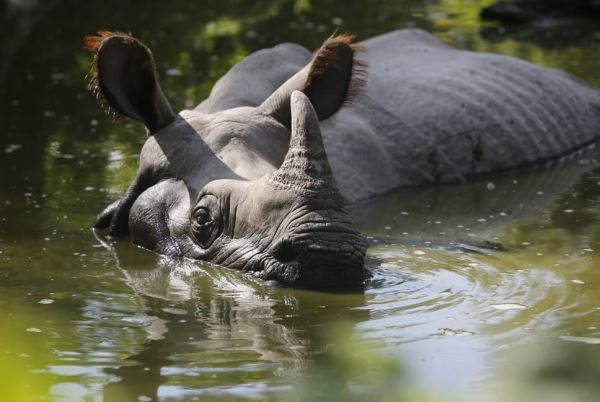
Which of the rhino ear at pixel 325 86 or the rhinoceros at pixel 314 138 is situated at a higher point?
the rhino ear at pixel 325 86

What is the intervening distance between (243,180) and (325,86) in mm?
1089

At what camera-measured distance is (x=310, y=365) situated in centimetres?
470

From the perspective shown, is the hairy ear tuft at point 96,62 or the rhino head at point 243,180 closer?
the rhino head at point 243,180

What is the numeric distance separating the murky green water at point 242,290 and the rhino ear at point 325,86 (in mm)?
869

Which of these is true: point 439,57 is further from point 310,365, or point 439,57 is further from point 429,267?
point 310,365

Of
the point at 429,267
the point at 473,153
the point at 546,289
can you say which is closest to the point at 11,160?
the point at 473,153

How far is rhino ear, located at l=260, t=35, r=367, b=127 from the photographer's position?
23.9 ft

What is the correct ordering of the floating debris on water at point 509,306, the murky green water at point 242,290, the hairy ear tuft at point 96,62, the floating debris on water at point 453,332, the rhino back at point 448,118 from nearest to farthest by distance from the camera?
the murky green water at point 242,290
the floating debris on water at point 453,332
the floating debris on water at point 509,306
the hairy ear tuft at point 96,62
the rhino back at point 448,118

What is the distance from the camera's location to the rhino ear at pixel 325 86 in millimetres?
7281

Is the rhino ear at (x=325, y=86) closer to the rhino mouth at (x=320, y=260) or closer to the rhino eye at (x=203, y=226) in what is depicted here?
the rhino eye at (x=203, y=226)

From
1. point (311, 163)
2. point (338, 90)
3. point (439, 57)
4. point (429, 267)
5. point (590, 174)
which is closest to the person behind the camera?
point (311, 163)

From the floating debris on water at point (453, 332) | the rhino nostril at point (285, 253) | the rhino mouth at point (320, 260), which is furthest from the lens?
the rhino nostril at point (285, 253)

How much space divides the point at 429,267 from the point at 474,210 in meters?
2.00

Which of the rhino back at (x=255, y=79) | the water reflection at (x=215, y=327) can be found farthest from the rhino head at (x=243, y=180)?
the rhino back at (x=255, y=79)
